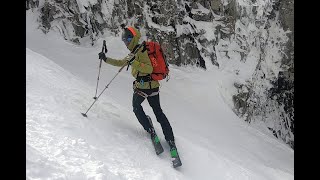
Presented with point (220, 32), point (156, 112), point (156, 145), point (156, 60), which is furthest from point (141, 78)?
point (220, 32)

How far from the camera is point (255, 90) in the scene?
48.7ft

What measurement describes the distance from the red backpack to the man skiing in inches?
4.0

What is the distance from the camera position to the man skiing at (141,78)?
6.87m

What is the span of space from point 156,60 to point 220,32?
357 inches

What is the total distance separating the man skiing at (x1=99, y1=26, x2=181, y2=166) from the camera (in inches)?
271

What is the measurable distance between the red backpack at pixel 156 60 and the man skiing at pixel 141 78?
0.10 m

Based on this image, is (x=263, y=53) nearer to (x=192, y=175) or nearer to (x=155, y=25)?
(x=155, y=25)

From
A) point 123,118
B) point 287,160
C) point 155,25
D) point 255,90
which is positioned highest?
point 155,25

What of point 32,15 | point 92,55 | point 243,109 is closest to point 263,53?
point 243,109

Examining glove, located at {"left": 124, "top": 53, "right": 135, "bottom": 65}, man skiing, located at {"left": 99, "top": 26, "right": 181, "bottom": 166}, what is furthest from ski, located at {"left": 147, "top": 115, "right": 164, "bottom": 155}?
glove, located at {"left": 124, "top": 53, "right": 135, "bottom": 65}

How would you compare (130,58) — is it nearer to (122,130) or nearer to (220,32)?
(122,130)

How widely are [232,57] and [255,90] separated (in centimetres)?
162

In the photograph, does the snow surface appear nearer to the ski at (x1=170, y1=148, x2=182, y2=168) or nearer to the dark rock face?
the ski at (x1=170, y1=148, x2=182, y2=168)
